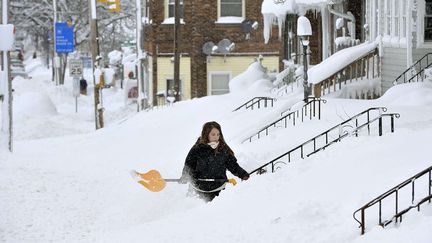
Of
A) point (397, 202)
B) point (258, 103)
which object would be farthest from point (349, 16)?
point (397, 202)

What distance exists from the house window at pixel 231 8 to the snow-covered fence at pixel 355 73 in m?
16.4

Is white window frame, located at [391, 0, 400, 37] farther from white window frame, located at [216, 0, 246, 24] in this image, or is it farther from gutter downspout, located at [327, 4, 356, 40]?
white window frame, located at [216, 0, 246, 24]

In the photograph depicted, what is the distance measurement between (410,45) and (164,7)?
19.7m

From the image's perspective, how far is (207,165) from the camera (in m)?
12.9

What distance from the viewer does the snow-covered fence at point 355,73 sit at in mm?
24719

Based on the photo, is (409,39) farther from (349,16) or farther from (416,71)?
(349,16)

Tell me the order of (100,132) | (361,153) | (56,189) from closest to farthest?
(361,153)
(56,189)
(100,132)

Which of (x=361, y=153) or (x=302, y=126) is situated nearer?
(x=361, y=153)

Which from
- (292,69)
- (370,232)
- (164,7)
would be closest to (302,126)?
(370,232)

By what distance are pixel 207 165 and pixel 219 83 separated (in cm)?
2914

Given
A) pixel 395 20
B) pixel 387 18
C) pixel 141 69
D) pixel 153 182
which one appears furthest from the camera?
pixel 141 69

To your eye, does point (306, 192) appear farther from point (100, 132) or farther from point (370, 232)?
point (100, 132)

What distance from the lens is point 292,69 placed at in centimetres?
3133

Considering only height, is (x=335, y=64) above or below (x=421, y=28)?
below
